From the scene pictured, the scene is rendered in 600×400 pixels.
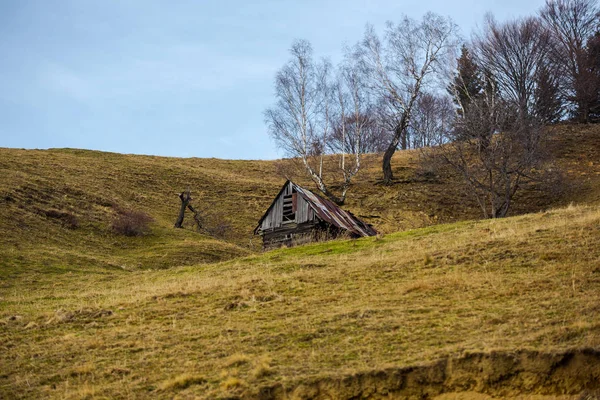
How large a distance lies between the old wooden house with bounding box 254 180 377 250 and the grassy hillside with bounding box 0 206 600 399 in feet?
42.6

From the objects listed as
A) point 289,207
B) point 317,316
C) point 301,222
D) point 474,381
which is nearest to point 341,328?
point 317,316

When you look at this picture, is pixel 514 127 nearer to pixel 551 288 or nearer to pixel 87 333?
pixel 551 288

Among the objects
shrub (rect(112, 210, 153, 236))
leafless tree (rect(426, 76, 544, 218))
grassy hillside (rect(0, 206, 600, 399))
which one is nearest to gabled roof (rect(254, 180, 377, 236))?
leafless tree (rect(426, 76, 544, 218))

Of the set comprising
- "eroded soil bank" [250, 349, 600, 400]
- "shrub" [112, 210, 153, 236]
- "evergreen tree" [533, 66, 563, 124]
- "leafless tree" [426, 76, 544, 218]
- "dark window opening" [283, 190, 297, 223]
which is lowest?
"eroded soil bank" [250, 349, 600, 400]

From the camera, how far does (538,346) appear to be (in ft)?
38.7

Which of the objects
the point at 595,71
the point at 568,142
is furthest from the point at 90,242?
the point at 595,71

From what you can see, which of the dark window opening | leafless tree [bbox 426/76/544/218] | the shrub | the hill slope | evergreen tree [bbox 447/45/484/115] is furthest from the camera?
evergreen tree [bbox 447/45/484/115]

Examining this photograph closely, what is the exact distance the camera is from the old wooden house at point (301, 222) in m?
37.6

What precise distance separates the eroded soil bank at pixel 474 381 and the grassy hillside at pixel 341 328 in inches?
0.9

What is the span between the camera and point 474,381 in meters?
11.3

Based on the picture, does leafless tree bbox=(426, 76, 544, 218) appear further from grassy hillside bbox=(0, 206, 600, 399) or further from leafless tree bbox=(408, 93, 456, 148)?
grassy hillside bbox=(0, 206, 600, 399)

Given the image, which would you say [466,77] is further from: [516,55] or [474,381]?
[474,381]

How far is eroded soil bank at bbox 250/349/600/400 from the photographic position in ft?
36.0

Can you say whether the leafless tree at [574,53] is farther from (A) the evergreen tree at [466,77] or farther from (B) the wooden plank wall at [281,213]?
(B) the wooden plank wall at [281,213]
